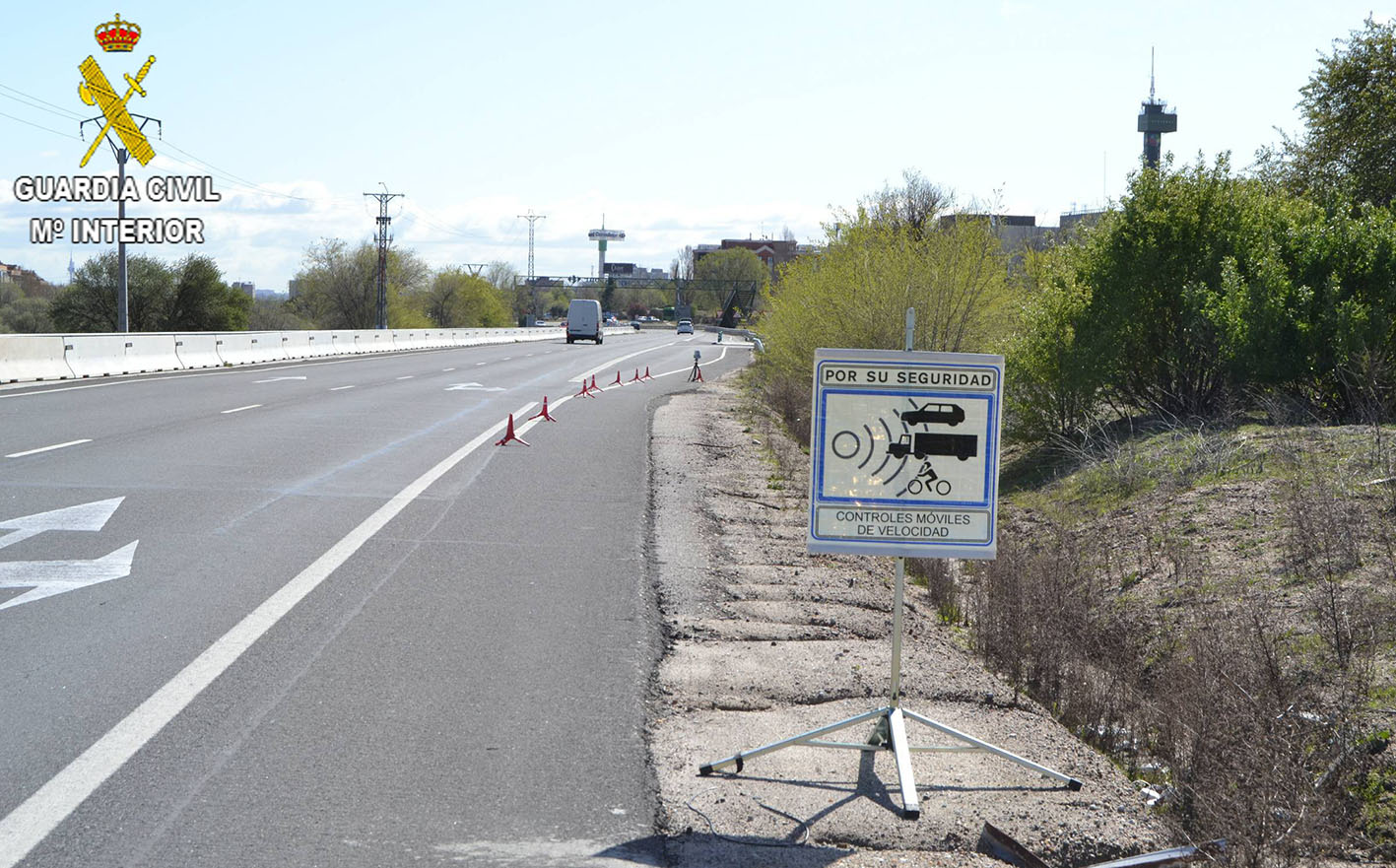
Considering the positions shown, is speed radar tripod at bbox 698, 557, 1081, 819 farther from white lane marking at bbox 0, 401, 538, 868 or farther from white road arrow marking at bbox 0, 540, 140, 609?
white road arrow marking at bbox 0, 540, 140, 609

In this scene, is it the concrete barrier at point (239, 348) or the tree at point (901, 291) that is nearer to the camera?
the tree at point (901, 291)

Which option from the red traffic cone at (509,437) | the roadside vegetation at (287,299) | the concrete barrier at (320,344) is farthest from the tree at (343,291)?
the red traffic cone at (509,437)

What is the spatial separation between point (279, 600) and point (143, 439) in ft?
31.7

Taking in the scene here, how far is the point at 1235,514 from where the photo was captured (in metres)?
12.4

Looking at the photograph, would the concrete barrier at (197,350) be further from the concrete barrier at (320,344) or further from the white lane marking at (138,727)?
the white lane marking at (138,727)

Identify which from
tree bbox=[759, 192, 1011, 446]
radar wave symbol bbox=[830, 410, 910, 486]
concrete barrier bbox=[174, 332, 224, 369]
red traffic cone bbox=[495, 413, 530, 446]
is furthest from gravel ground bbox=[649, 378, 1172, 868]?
concrete barrier bbox=[174, 332, 224, 369]

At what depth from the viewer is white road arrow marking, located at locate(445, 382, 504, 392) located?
2873 centimetres

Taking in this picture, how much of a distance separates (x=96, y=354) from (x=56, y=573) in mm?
23344

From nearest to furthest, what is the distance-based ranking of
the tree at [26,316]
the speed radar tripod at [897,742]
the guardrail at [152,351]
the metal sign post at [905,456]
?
1. the speed radar tripod at [897,742]
2. the metal sign post at [905,456]
3. the guardrail at [152,351]
4. the tree at [26,316]

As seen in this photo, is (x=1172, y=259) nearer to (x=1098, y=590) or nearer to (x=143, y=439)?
(x=1098, y=590)

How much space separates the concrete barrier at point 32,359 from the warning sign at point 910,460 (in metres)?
24.7

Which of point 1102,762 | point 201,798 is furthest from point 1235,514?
point 201,798

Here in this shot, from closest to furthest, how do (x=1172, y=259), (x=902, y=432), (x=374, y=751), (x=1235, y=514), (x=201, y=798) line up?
(x=201, y=798)
(x=374, y=751)
(x=902, y=432)
(x=1235, y=514)
(x=1172, y=259)

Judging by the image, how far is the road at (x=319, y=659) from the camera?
456 cm
